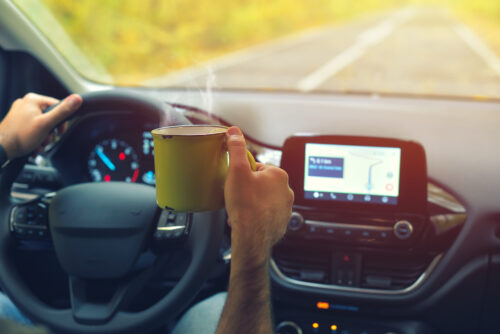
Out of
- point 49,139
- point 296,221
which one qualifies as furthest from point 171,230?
point 296,221

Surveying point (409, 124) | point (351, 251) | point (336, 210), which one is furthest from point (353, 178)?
point (409, 124)

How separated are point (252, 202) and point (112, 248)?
0.60 metres

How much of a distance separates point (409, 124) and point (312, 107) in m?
0.43

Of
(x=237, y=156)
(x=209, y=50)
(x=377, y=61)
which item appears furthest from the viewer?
(x=377, y=61)

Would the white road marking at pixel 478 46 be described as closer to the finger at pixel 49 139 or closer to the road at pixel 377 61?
the road at pixel 377 61

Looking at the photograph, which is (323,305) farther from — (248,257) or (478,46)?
(478,46)

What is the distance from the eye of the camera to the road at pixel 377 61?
3.82 meters

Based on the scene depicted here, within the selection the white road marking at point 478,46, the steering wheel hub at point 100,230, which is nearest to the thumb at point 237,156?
the steering wheel hub at point 100,230

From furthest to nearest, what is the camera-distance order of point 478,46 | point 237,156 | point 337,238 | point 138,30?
point 478,46, point 138,30, point 337,238, point 237,156

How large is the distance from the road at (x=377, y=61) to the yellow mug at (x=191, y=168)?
2.70 ft

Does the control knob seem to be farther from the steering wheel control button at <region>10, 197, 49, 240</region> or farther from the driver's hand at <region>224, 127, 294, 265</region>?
the driver's hand at <region>224, 127, 294, 265</region>

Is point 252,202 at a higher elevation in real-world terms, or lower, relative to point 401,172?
higher

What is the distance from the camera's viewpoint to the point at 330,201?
7.07 feet

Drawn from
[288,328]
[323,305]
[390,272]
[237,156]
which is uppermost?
[237,156]
